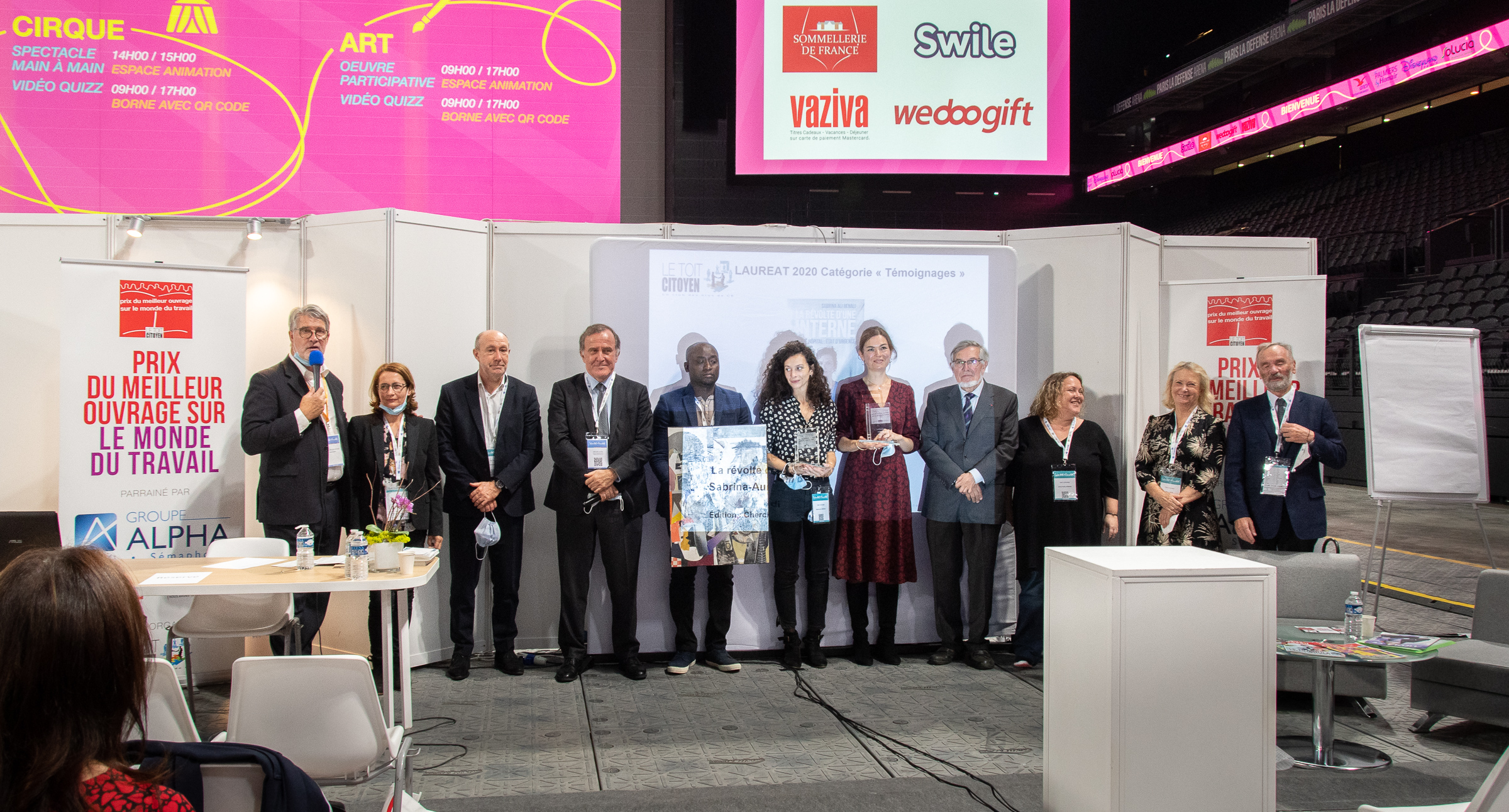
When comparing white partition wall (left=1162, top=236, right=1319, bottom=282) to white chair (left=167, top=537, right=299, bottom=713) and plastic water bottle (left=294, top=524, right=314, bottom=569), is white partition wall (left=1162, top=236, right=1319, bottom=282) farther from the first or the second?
white chair (left=167, top=537, right=299, bottom=713)

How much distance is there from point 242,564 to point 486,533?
1.09 metres

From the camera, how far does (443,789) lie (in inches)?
121

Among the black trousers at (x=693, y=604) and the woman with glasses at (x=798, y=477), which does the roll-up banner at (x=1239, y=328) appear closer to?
the woman with glasses at (x=798, y=477)

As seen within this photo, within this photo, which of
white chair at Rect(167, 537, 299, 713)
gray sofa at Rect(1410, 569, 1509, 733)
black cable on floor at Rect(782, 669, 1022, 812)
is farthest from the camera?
white chair at Rect(167, 537, 299, 713)

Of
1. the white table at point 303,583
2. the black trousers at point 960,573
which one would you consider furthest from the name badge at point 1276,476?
the white table at point 303,583

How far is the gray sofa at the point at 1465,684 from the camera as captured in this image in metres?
3.62

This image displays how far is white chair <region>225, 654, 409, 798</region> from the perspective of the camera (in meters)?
2.10

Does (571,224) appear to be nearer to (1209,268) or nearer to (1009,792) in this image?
(1009,792)

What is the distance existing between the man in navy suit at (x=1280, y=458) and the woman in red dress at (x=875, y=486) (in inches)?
62.2

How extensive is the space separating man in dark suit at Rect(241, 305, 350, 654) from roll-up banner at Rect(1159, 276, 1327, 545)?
4.13 m

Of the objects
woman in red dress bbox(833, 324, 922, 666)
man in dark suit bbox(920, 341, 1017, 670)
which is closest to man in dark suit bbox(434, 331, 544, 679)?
woman in red dress bbox(833, 324, 922, 666)

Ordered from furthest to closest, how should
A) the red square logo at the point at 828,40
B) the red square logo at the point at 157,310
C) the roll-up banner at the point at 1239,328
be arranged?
1. the red square logo at the point at 828,40
2. the roll-up banner at the point at 1239,328
3. the red square logo at the point at 157,310

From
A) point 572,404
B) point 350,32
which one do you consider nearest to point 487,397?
point 572,404

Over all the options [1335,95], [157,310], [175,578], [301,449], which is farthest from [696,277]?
[1335,95]
